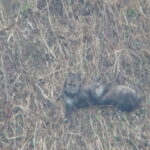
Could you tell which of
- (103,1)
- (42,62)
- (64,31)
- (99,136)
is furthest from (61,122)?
(103,1)
